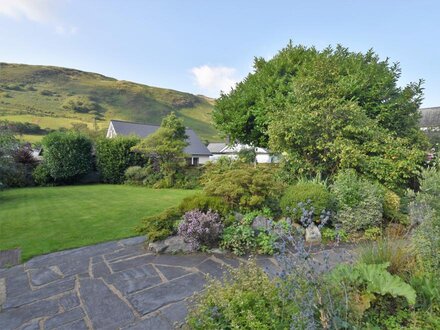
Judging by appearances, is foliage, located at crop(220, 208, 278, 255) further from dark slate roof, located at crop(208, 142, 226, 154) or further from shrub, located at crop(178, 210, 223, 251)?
dark slate roof, located at crop(208, 142, 226, 154)

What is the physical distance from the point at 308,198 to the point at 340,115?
3.02m

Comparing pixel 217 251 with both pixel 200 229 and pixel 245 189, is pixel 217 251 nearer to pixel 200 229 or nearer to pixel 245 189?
pixel 200 229

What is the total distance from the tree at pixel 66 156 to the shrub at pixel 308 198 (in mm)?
16650

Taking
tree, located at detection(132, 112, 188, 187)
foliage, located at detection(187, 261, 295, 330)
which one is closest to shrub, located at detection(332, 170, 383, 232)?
foliage, located at detection(187, 261, 295, 330)

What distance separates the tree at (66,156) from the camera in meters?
17.2

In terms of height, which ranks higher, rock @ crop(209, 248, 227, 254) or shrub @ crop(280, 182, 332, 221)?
shrub @ crop(280, 182, 332, 221)

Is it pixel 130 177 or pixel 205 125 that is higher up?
pixel 205 125

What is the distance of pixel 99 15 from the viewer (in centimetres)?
936

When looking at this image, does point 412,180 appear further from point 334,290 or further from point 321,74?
point 334,290

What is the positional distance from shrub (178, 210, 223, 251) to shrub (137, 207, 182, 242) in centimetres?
39

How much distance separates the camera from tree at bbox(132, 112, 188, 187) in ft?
54.5

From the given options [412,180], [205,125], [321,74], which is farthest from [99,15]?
[205,125]

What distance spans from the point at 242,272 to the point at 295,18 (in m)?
9.59

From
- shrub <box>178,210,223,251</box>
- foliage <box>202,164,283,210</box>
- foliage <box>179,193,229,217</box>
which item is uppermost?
foliage <box>202,164,283,210</box>
